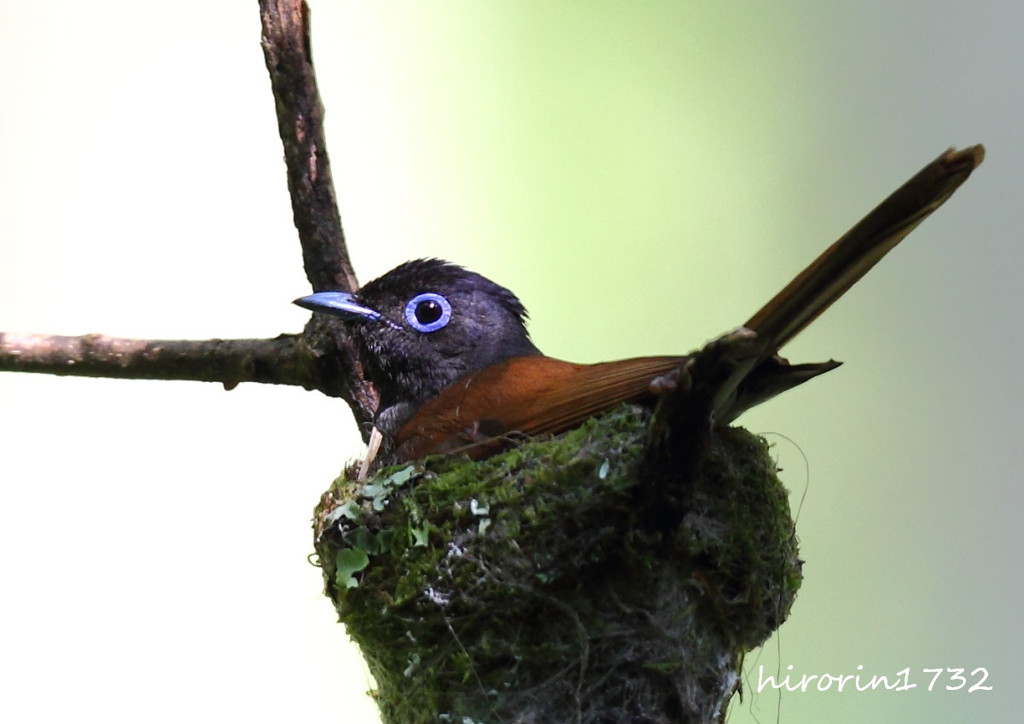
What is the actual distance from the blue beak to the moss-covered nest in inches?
33.3

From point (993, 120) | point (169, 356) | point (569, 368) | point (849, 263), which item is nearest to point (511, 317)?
point (569, 368)

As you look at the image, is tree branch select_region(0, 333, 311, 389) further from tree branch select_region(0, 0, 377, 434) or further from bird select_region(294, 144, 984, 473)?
bird select_region(294, 144, 984, 473)

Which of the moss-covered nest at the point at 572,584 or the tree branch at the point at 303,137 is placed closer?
the moss-covered nest at the point at 572,584

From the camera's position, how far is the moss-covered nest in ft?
8.16

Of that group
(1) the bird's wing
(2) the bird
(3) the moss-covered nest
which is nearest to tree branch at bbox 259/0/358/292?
(2) the bird

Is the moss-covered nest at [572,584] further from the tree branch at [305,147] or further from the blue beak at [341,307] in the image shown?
the tree branch at [305,147]

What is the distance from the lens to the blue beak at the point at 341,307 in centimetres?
330

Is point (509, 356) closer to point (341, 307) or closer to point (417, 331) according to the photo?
point (417, 331)

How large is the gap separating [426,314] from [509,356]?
30 cm

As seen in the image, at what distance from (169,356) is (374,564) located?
3.83 feet

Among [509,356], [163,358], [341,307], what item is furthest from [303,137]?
[509,356]

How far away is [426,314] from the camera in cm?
340

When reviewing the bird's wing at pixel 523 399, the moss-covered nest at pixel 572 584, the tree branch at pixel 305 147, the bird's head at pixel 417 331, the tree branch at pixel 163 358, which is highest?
the tree branch at pixel 305 147

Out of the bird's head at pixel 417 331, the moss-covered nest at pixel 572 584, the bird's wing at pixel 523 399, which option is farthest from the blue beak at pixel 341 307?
the moss-covered nest at pixel 572 584
